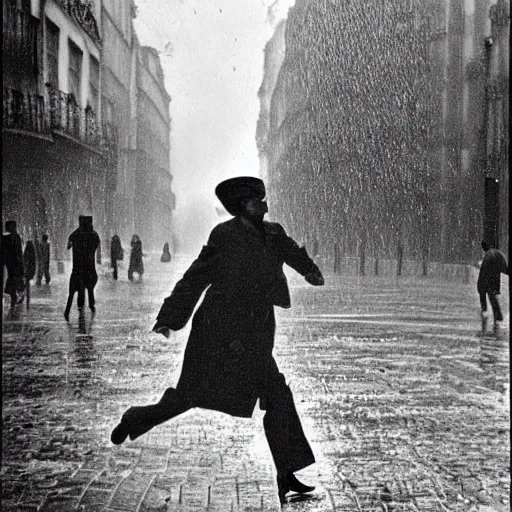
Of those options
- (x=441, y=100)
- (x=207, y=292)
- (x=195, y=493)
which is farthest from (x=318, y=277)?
(x=441, y=100)

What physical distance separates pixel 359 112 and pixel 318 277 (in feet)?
4.40

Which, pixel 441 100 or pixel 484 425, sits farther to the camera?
pixel 441 100

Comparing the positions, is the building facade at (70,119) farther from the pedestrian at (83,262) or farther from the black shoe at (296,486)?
the black shoe at (296,486)

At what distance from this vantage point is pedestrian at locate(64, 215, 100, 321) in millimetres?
4805

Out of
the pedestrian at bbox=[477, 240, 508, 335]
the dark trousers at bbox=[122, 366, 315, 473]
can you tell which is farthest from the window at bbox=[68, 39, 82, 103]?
the pedestrian at bbox=[477, 240, 508, 335]

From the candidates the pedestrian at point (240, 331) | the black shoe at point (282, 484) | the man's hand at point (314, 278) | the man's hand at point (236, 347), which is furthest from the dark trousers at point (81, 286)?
the black shoe at point (282, 484)

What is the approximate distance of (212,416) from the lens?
4.36 meters

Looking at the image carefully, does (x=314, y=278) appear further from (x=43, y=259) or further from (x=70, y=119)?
(x=70, y=119)

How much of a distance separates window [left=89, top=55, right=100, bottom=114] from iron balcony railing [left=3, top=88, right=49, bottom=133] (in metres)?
0.34

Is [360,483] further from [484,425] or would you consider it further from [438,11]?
[438,11]

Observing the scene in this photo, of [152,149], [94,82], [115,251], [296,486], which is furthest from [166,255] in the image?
[296,486]

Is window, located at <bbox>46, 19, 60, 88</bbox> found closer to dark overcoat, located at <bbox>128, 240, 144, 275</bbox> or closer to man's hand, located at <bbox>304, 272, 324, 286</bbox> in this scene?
dark overcoat, located at <bbox>128, 240, 144, 275</bbox>

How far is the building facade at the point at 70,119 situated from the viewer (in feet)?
15.0

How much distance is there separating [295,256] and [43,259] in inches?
58.6
